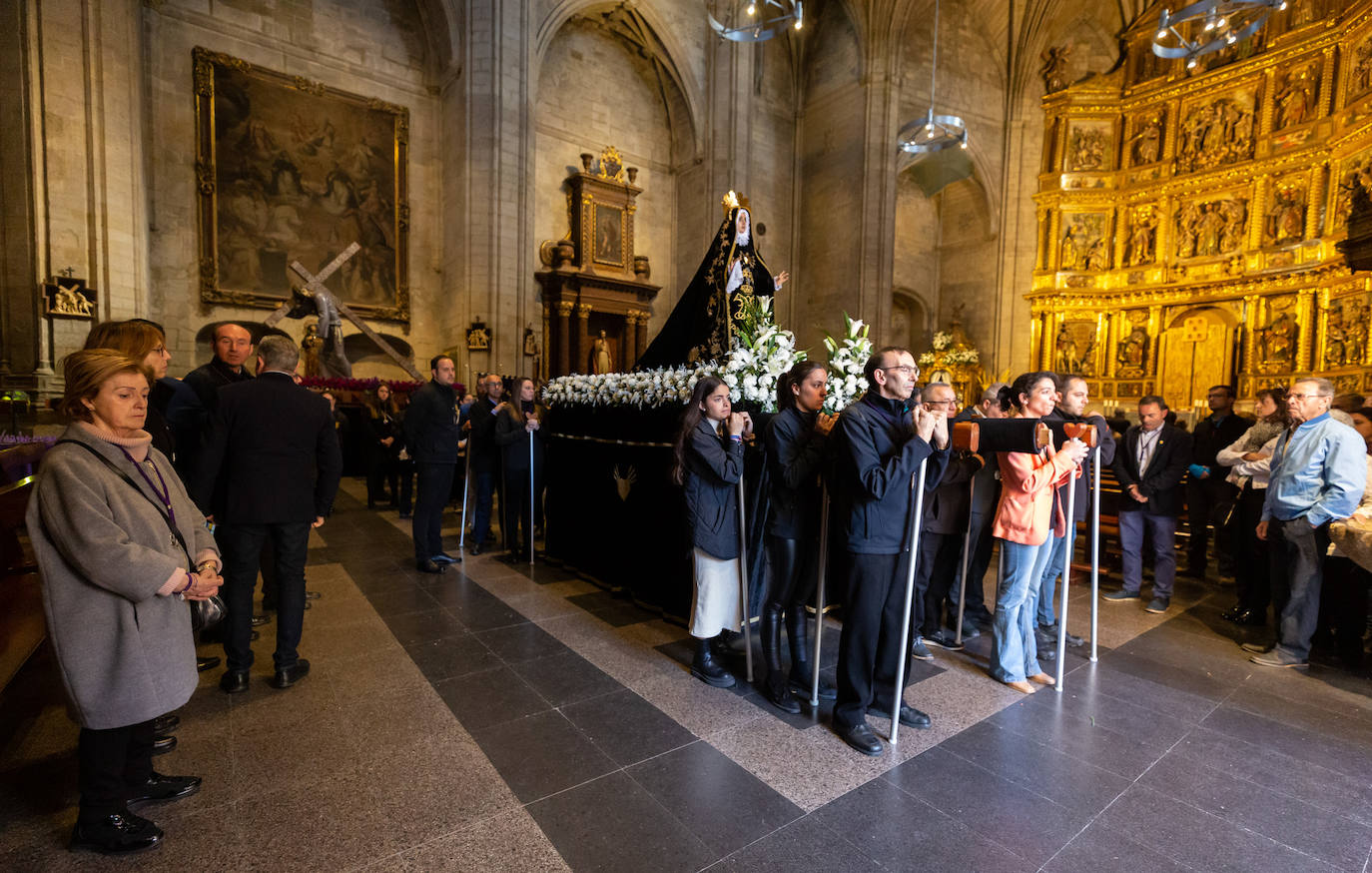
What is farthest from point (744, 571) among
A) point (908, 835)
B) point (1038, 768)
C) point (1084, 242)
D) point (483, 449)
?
point (1084, 242)

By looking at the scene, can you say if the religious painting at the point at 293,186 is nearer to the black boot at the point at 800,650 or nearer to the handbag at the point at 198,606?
the handbag at the point at 198,606

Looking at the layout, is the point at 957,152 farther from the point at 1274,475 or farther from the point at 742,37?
the point at 1274,475

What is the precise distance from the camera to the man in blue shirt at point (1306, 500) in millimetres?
3783

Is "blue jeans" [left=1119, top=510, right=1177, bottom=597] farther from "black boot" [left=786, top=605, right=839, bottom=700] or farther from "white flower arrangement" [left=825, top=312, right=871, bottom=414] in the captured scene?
"black boot" [left=786, top=605, right=839, bottom=700]

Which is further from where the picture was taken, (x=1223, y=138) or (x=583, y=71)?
(x=583, y=71)

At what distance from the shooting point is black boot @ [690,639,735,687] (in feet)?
11.3

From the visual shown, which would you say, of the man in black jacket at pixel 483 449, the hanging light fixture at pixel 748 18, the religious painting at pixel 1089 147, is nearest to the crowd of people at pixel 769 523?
the man in black jacket at pixel 483 449

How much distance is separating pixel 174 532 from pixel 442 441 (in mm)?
3416

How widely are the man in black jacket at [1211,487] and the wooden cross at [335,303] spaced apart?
12.1 m

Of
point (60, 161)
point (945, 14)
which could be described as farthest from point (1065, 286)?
point (60, 161)

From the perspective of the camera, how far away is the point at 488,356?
12.5m

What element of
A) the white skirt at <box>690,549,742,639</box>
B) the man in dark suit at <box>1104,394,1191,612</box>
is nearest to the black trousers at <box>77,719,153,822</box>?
the white skirt at <box>690,549,742,639</box>

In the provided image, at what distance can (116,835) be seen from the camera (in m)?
2.03

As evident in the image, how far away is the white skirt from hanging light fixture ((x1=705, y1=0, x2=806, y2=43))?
8659 millimetres
